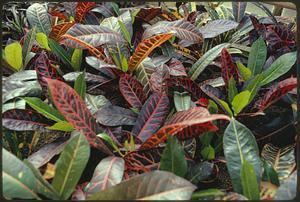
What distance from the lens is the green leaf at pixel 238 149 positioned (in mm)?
870

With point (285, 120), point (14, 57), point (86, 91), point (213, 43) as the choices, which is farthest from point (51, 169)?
point (213, 43)

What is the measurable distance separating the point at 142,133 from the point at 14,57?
515 mm

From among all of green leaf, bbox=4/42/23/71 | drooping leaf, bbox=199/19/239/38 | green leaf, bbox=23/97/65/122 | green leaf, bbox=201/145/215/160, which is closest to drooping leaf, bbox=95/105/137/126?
green leaf, bbox=23/97/65/122

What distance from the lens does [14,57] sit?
120cm

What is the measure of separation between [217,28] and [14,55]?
2.37ft

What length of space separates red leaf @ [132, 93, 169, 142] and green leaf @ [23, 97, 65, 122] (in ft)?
0.70

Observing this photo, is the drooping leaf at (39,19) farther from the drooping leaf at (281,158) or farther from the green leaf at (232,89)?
the drooping leaf at (281,158)

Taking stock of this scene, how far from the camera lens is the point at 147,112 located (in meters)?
1.03

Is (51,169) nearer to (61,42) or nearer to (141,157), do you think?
(141,157)

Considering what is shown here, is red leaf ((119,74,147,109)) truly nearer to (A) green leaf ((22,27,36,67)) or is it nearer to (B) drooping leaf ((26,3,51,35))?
(A) green leaf ((22,27,36,67))

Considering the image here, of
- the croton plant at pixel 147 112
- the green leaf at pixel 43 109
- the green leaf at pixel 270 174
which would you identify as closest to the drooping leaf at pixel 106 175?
the croton plant at pixel 147 112

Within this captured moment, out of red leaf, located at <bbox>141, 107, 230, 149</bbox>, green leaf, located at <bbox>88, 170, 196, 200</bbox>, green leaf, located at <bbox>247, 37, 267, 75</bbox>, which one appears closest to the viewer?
green leaf, located at <bbox>88, 170, 196, 200</bbox>

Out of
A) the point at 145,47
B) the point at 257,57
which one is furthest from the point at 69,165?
the point at 257,57

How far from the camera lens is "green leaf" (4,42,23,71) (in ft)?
3.84
